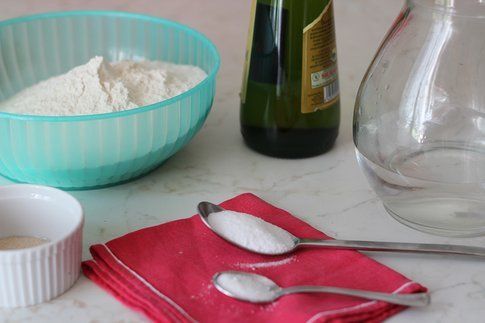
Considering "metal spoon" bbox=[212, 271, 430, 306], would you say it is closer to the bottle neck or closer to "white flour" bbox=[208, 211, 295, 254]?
"white flour" bbox=[208, 211, 295, 254]

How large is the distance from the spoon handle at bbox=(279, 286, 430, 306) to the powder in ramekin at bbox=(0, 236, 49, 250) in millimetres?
206

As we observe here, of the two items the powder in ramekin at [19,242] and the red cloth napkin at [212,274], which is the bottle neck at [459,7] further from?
the powder in ramekin at [19,242]

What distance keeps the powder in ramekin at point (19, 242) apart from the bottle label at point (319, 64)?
1.01 feet

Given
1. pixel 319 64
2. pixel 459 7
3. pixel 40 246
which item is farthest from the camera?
pixel 319 64

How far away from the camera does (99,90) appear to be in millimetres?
800

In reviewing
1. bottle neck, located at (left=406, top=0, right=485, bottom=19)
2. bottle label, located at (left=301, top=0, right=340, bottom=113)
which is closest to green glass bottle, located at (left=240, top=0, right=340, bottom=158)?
bottle label, located at (left=301, top=0, right=340, bottom=113)

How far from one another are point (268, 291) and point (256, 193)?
0.66 ft

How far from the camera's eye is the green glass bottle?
0.82m

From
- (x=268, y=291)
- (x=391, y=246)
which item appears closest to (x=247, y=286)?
(x=268, y=291)

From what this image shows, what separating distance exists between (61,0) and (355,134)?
2.28 feet

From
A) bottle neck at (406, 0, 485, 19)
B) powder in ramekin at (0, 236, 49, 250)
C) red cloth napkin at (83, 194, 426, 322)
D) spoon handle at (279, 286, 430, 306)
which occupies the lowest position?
red cloth napkin at (83, 194, 426, 322)

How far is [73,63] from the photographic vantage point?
3.34ft

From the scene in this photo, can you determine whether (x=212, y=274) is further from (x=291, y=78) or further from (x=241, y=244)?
(x=291, y=78)

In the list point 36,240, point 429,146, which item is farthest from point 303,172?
point 36,240
